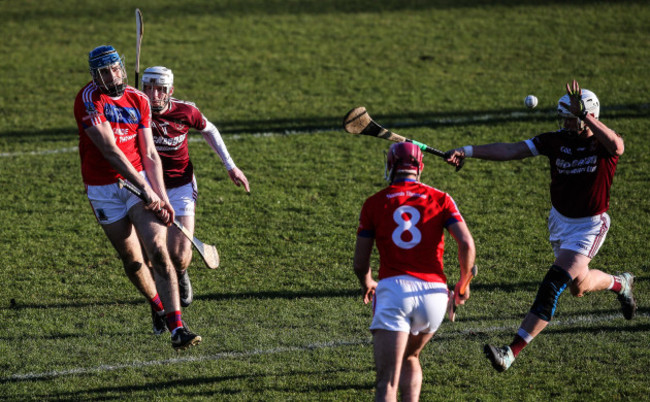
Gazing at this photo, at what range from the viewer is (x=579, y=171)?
656cm

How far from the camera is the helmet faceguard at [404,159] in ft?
17.1

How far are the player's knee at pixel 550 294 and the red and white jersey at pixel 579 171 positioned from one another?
56cm

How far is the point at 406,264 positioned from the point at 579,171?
226 centimetres

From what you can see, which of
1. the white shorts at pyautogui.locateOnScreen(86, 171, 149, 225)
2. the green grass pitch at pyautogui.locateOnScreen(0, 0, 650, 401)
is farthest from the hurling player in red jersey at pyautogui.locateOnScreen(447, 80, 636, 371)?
the white shorts at pyautogui.locateOnScreen(86, 171, 149, 225)

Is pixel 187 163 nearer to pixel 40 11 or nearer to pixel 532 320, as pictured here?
pixel 532 320

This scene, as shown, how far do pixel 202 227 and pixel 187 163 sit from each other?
217 cm

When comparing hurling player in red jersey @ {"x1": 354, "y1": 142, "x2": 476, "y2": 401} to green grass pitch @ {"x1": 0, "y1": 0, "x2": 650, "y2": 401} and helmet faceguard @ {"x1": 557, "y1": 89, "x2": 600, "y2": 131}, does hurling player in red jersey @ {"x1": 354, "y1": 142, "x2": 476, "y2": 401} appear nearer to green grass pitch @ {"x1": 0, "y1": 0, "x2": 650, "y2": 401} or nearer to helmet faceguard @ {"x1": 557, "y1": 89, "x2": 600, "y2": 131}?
green grass pitch @ {"x1": 0, "y1": 0, "x2": 650, "y2": 401}

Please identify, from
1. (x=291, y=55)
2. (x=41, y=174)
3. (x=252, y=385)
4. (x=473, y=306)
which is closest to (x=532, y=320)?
(x=473, y=306)

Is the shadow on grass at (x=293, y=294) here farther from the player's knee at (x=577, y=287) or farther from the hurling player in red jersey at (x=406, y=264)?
the hurling player in red jersey at (x=406, y=264)

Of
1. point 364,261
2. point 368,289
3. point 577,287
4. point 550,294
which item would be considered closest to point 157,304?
point 368,289

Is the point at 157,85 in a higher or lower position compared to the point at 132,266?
higher

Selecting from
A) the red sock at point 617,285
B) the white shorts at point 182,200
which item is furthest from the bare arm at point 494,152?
the white shorts at point 182,200

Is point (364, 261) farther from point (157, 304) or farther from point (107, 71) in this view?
point (107, 71)

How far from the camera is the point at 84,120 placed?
637 centimetres
